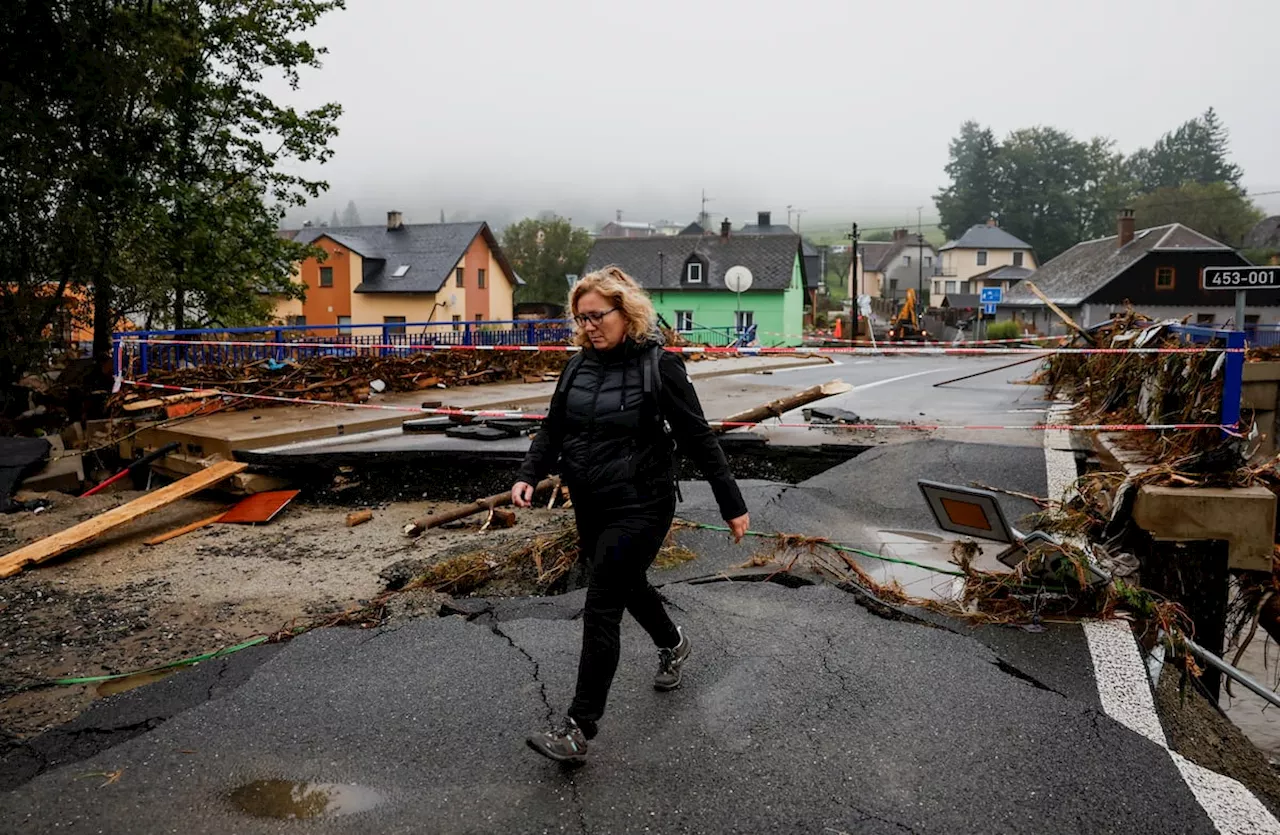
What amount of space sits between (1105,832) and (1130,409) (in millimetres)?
6616

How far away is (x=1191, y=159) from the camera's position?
381 feet

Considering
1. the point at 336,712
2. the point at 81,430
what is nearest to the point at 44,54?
the point at 81,430

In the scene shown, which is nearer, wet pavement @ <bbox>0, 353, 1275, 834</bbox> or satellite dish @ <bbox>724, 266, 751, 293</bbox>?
wet pavement @ <bbox>0, 353, 1275, 834</bbox>

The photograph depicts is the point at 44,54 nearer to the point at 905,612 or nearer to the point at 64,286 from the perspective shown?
the point at 64,286

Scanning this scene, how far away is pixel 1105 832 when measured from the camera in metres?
3.20

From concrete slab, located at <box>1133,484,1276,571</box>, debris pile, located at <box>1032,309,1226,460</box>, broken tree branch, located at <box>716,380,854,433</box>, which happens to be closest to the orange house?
broken tree branch, located at <box>716,380,854,433</box>

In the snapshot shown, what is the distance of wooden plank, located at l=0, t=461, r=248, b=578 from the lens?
24.5ft

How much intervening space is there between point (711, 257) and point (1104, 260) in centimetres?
2450

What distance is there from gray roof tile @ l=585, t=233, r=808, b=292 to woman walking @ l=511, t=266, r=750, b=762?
171ft

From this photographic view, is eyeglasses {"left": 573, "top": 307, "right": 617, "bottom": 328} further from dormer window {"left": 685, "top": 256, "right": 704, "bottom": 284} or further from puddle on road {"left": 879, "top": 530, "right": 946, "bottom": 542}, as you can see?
dormer window {"left": 685, "top": 256, "right": 704, "bottom": 284}

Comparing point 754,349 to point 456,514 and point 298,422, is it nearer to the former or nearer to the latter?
point 298,422

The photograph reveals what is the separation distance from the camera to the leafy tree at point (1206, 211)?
8781cm

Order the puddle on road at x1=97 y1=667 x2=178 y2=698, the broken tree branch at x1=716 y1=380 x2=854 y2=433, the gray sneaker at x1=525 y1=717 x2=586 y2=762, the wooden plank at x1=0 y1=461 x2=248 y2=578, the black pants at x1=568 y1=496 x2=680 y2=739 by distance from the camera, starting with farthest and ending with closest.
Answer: the broken tree branch at x1=716 y1=380 x2=854 y2=433
the wooden plank at x1=0 y1=461 x2=248 y2=578
the puddle on road at x1=97 y1=667 x2=178 y2=698
the black pants at x1=568 y1=496 x2=680 y2=739
the gray sneaker at x1=525 y1=717 x2=586 y2=762

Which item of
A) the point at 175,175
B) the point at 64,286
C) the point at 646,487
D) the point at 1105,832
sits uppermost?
the point at 175,175
